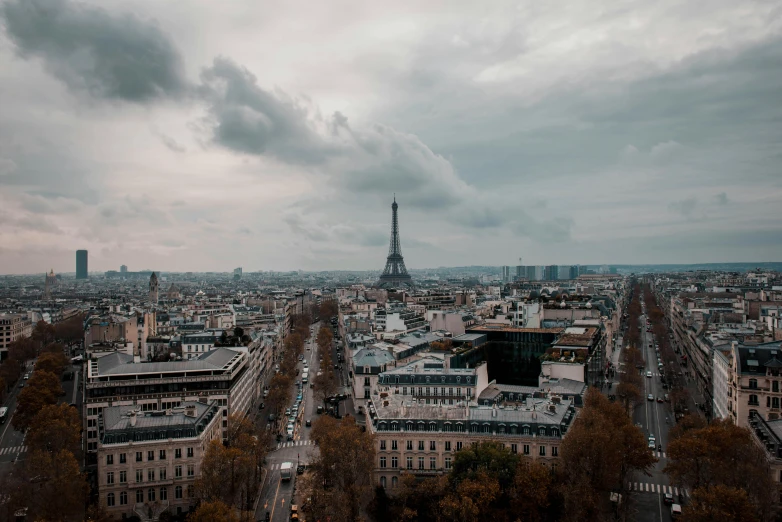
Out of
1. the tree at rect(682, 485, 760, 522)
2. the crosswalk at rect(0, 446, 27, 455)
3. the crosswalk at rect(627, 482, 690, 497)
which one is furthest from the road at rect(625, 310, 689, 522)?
the crosswalk at rect(0, 446, 27, 455)

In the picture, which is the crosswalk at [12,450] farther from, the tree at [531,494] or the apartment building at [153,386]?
the tree at [531,494]

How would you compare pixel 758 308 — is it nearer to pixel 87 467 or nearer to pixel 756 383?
pixel 756 383

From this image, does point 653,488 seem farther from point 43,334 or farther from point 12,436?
point 43,334

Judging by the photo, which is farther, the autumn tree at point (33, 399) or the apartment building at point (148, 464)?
the autumn tree at point (33, 399)

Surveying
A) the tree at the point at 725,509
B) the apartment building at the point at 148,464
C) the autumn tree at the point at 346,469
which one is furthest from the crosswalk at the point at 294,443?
the tree at the point at 725,509

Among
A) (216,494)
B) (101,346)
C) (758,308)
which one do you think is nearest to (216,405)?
(216,494)
